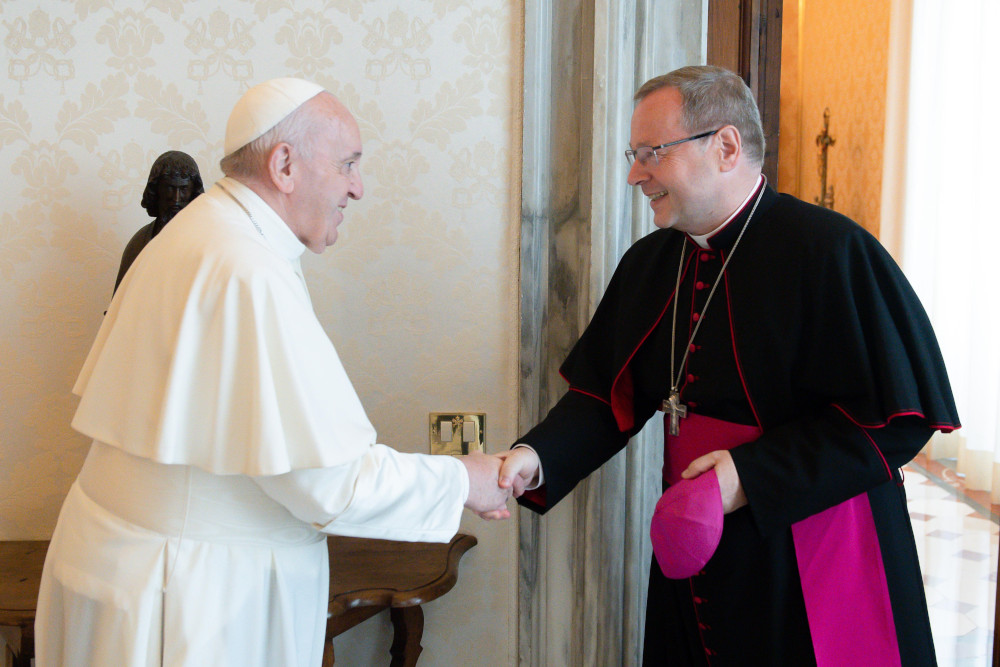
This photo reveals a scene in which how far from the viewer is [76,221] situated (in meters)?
2.38

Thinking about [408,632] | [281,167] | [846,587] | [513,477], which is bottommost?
[408,632]

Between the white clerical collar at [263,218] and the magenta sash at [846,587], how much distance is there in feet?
3.89

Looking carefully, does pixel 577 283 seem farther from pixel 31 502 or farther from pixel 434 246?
pixel 31 502

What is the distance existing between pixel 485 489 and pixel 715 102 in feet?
3.17

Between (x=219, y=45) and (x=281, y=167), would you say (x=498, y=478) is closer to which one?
(x=281, y=167)

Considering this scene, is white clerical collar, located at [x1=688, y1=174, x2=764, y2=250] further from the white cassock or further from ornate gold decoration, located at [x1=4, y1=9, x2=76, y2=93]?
ornate gold decoration, located at [x1=4, y1=9, x2=76, y2=93]

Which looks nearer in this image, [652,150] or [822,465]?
[822,465]

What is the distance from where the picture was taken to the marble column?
221 centimetres

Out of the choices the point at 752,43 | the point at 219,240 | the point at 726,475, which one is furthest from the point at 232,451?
the point at 752,43

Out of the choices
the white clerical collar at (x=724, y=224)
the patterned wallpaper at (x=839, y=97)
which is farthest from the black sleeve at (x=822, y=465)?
the patterned wallpaper at (x=839, y=97)

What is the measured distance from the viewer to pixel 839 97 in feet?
20.3

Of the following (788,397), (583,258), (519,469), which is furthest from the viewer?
(583,258)

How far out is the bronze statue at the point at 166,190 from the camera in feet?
6.63

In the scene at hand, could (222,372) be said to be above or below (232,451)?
above
